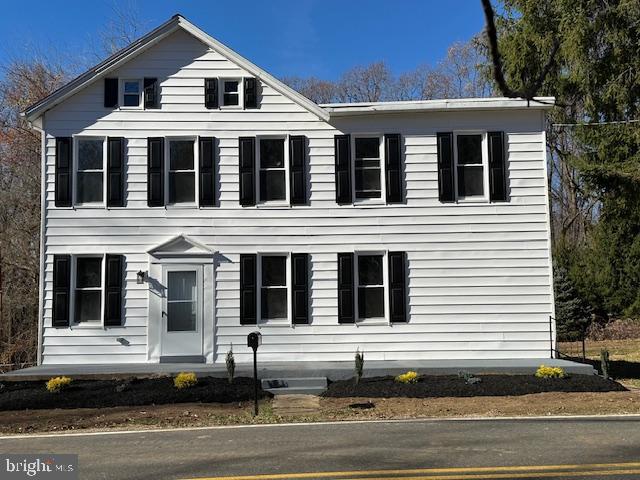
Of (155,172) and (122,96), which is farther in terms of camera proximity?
(122,96)

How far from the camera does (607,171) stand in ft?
63.6

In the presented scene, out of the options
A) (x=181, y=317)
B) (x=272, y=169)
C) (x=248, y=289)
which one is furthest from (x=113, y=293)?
(x=272, y=169)

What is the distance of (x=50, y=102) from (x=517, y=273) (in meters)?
11.7

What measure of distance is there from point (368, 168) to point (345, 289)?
2.98 m

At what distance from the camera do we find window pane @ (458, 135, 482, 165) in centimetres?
1428

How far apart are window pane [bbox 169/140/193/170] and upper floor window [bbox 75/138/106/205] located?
1.61 m

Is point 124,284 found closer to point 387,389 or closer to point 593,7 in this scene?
point 387,389

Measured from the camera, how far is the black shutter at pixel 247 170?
14062mm

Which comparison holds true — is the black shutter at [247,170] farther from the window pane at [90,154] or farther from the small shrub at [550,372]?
the small shrub at [550,372]

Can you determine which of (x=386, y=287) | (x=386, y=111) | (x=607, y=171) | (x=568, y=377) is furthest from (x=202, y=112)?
(x=607, y=171)

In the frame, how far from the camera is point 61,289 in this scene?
13.7 m

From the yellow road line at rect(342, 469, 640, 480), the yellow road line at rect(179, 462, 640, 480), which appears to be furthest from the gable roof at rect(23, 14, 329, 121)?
the yellow road line at rect(342, 469, 640, 480)

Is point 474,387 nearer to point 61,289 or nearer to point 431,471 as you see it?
point 431,471

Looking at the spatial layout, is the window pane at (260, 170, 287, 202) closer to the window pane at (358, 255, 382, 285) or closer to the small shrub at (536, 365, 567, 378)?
the window pane at (358, 255, 382, 285)
